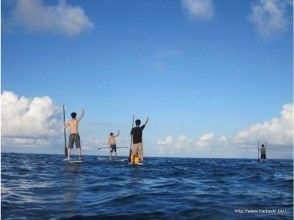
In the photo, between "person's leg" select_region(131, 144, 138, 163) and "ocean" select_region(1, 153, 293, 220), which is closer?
"ocean" select_region(1, 153, 293, 220)

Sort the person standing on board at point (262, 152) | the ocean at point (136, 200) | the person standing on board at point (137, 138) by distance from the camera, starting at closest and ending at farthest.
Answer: the ocean at point (136, 200) < the person standing on board at point (137, 138) < the person standing on board at point (262, 152)

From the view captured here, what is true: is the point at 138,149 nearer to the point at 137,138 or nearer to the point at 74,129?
the point at 137,138

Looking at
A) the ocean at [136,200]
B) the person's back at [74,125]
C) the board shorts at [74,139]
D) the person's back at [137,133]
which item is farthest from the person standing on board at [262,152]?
the ocean at [136,200]

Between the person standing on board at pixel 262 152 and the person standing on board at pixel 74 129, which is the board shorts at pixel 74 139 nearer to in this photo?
the person standing on board at pixel 74 129

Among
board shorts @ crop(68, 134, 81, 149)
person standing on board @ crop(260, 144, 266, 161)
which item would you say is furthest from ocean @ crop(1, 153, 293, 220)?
person standing on board @ crop(260, 144, 266, 161)

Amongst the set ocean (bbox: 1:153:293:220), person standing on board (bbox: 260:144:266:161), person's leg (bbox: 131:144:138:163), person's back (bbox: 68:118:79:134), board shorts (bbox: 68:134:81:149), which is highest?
person's back (bbox: 68:118:79:134)

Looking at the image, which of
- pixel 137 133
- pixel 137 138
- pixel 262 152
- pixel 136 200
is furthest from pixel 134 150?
pixel 262 152

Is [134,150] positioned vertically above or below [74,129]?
below

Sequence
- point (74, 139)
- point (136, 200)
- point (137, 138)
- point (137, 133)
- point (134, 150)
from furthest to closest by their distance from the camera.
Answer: point (134, 150) → point (74, 139) → point (137, 138) → point (137, 133) → point (136, 200)

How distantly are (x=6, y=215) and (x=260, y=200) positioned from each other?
20.2 feet

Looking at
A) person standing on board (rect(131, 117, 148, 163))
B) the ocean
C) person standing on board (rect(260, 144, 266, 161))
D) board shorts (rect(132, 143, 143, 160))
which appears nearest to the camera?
the ocean

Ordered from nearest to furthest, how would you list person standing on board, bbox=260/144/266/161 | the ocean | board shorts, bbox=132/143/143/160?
the ocean, board shorts, bbox=132/143/143/160, person standing on board, bbox=260/144/266/161

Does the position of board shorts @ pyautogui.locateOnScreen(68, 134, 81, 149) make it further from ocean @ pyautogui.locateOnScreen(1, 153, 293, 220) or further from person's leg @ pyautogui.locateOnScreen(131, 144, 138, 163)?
ocean @ pyautogui.locateOnScreen(1, 153, 293, 220)

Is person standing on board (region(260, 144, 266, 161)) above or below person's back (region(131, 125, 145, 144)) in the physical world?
below
